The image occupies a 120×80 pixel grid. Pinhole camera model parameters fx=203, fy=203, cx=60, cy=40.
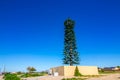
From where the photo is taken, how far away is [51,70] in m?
47.2

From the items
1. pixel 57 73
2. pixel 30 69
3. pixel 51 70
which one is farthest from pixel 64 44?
pixel 30 69

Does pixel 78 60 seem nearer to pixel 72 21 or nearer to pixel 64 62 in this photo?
pixel 64 62

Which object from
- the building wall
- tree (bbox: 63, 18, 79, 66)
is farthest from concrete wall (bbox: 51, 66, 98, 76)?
tree (bbox: 63, 18, 79, 66)

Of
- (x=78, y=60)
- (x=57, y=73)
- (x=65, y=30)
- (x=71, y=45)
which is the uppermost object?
(x=65, y=30)

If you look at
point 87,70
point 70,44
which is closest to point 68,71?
point 87,70

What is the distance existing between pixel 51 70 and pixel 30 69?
43.7m

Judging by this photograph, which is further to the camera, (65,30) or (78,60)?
(65,30)

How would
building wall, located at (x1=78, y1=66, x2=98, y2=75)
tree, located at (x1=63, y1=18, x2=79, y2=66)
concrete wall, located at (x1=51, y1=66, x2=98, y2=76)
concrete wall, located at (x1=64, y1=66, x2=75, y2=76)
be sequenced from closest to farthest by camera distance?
concrete wall, located at (x1=64, y1=66, x2=75, y2=76) < concrete wall, located at (x1=51, y1=66, x2=98, y2=76) < building wall, located at (x1=78, y1=66, x2=98, y2=75) < tree, located at (x1=63, y1=18, x2=79, y2=66)

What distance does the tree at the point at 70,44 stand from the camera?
52.1 m

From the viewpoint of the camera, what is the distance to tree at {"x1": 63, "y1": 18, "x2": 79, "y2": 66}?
171 ft

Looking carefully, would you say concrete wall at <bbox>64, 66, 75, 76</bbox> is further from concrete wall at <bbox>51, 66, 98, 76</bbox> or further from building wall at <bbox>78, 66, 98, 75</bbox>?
building wall at <bbox>78, 66, 98, 75</bbox>

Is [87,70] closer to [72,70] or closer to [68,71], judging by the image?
[72,70]

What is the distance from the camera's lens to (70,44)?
53938mm

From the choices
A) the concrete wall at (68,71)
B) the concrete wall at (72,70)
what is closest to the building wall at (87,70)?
the concrete wall at (72,70)
